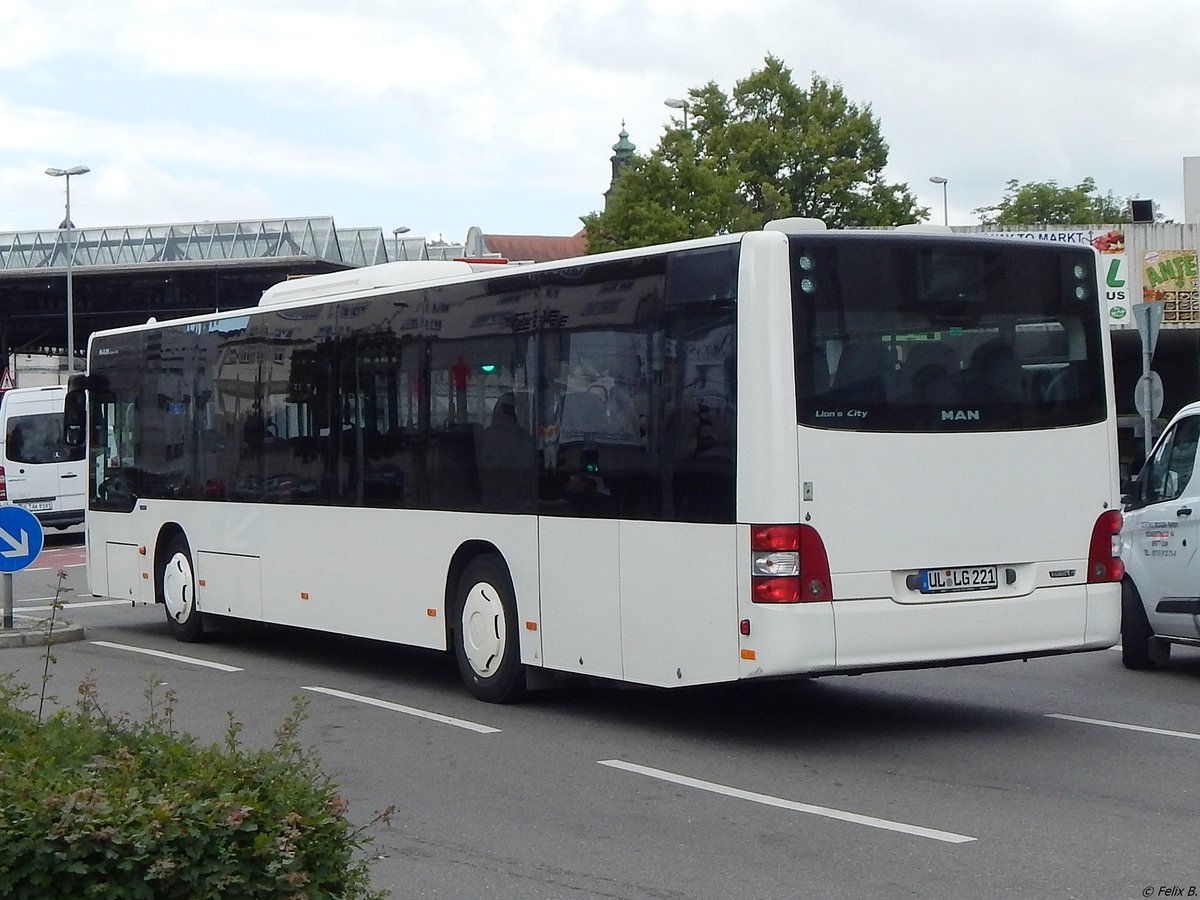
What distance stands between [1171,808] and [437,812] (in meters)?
3.36

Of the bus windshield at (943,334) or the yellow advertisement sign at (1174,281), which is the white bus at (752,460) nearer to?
the bus windshield at (943,334)

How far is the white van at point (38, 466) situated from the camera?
34.7 meters

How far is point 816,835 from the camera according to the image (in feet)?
24.8

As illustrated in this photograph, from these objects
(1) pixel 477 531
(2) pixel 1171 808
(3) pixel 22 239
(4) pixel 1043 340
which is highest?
(3) pixel 22 239

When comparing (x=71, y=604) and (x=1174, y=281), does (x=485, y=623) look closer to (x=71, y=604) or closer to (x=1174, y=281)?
(x=71, y=604)

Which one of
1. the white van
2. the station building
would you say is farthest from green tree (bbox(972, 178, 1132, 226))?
the white van

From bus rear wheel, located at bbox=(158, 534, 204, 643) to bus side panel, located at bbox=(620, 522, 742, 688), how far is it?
677 cm

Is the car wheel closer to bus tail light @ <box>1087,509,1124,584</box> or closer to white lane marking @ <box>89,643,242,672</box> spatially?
bus tail light @ <box>1087,509,1124,584</box>

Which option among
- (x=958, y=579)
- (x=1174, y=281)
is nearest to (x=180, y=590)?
(x=958, y=579)

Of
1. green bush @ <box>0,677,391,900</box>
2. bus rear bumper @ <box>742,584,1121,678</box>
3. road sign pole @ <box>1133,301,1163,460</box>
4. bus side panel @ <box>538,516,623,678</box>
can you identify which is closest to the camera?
green bush @ <box>0,677,391,900</box>

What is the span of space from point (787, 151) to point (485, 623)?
45.0 meters

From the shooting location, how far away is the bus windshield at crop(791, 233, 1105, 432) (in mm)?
9633

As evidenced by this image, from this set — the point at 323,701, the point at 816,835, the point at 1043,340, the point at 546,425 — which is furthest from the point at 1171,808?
the point at 323,701

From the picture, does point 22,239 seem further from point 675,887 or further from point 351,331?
point 675,887
